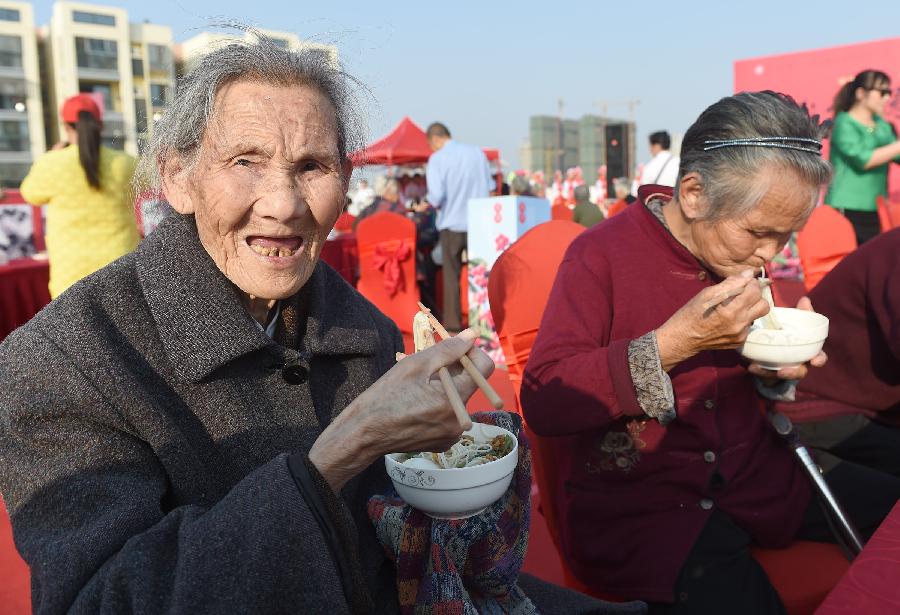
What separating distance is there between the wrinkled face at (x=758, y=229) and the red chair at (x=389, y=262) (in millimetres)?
4149

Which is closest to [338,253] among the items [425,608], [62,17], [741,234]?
[741,234]

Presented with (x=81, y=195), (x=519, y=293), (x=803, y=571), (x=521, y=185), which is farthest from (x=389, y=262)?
(x=803, y=571)

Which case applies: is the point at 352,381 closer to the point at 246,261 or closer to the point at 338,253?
the point at 246,261

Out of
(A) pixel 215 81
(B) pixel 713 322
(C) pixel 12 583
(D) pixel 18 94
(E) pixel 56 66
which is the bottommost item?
(C) pixel 12 583

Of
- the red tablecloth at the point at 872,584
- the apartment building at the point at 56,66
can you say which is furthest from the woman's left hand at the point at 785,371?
the apartment building at the point at 56,66

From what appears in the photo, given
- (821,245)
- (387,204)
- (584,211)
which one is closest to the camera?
(821,245)

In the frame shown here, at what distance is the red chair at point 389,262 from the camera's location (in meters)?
5.87

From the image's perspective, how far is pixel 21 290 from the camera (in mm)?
4879

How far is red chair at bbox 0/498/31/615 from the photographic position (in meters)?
2.14

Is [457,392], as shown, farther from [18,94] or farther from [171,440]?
[18,94]

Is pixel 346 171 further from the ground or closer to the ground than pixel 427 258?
further from the ground

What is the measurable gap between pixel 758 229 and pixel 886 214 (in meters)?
4.35

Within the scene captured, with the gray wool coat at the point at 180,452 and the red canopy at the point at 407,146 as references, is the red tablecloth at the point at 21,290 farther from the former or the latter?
the red canopy at the point at 407,146

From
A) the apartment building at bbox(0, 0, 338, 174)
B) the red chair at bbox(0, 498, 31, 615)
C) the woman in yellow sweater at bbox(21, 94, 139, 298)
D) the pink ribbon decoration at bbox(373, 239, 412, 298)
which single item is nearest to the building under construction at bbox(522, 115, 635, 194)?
the apartment building at bbox(0, 0, 338, 174)
